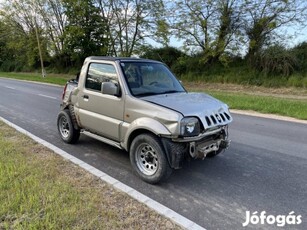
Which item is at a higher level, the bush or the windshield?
the bush

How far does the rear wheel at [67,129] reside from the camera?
5.54 m

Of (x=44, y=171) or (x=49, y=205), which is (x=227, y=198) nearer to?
(x=49, y=205)

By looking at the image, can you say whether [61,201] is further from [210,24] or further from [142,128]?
[210,24]

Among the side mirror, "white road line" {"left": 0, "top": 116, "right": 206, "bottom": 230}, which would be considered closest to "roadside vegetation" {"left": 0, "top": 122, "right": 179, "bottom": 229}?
"white road line" {"left": 0, "top": 116, "right": 206, "bottom": 230}

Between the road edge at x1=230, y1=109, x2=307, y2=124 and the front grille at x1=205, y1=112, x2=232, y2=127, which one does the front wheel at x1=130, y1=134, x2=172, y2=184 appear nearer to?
the front grille at x1=205, y1=112, x2=232, y2=127

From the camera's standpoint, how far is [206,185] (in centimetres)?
387

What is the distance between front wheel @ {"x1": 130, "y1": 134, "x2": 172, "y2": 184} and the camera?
12.1 feet

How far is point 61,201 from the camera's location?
123 inches

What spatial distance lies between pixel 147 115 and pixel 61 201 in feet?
5.45

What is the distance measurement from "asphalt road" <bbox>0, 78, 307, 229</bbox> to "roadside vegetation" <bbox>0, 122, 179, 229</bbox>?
18.4 inches

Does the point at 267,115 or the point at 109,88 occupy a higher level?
the point at 109,88

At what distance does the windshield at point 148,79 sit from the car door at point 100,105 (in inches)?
10.0

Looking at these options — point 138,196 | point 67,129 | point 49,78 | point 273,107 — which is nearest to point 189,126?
point 138,196

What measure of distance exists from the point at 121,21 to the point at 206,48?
29.9 feet
